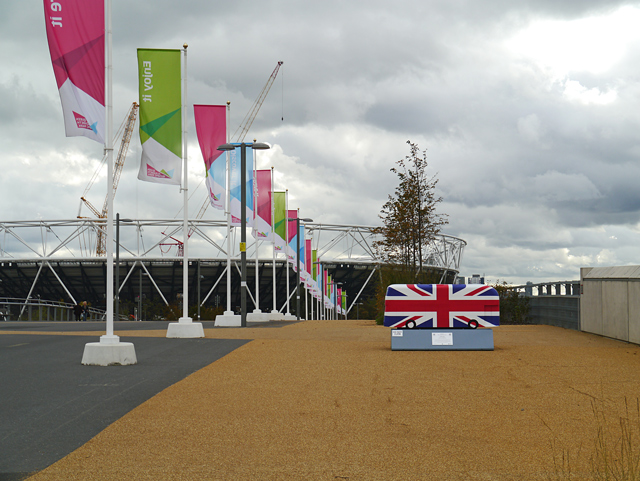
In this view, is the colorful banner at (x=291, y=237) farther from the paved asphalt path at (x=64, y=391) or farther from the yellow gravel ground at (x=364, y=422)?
the yellow gravel ground at (x=364, y=422)

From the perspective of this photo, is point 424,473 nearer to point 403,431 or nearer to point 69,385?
point 403,431

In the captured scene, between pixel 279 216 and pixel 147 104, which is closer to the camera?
pixel 147 104

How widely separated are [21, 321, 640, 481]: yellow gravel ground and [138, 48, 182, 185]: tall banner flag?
680cm

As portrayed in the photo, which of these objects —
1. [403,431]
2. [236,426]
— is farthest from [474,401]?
[236,426]

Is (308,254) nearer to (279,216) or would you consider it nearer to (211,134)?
(279,216)

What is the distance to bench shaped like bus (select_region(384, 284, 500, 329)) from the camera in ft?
44.1

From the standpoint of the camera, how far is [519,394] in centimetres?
827

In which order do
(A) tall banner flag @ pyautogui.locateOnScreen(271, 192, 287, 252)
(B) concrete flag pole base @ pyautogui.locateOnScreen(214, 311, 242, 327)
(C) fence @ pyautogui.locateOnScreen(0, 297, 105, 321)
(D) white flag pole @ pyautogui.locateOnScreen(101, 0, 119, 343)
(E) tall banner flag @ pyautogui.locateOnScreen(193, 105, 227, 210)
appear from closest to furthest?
(D) white flag pole @ pyautogui.locateOnScreen(101, 0, 119, 343) → (E) tall banner flag @ pyautogui.locateOnScreen(193, 105, 227, 210) → (B) concrete flag pole base @ pyautogui.locateOnScreen(214, 311, 242, 327) → (A) tall banner flag @ pyautogui.locateOnScreen(271, 192, 287, 252) → (C) fence @ pyautogui.locateOnScreen(0, 297, 105, 321)

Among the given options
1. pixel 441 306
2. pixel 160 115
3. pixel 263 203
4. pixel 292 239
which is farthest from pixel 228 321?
pixel 292 239

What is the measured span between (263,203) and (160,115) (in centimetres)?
1627

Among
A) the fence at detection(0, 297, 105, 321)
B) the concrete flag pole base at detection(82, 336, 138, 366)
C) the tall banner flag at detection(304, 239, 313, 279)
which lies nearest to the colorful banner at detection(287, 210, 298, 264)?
the tall banner flag at detection(304, 239, 313, 279)

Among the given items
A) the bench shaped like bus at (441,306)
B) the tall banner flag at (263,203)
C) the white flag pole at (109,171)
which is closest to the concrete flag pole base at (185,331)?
the white flag pole at (109,171)

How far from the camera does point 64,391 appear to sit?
8.62 m

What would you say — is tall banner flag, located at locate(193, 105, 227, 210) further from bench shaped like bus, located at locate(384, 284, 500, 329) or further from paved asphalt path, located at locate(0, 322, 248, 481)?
bench shaped like bus, located at locate(384, 284, 500, 329)
